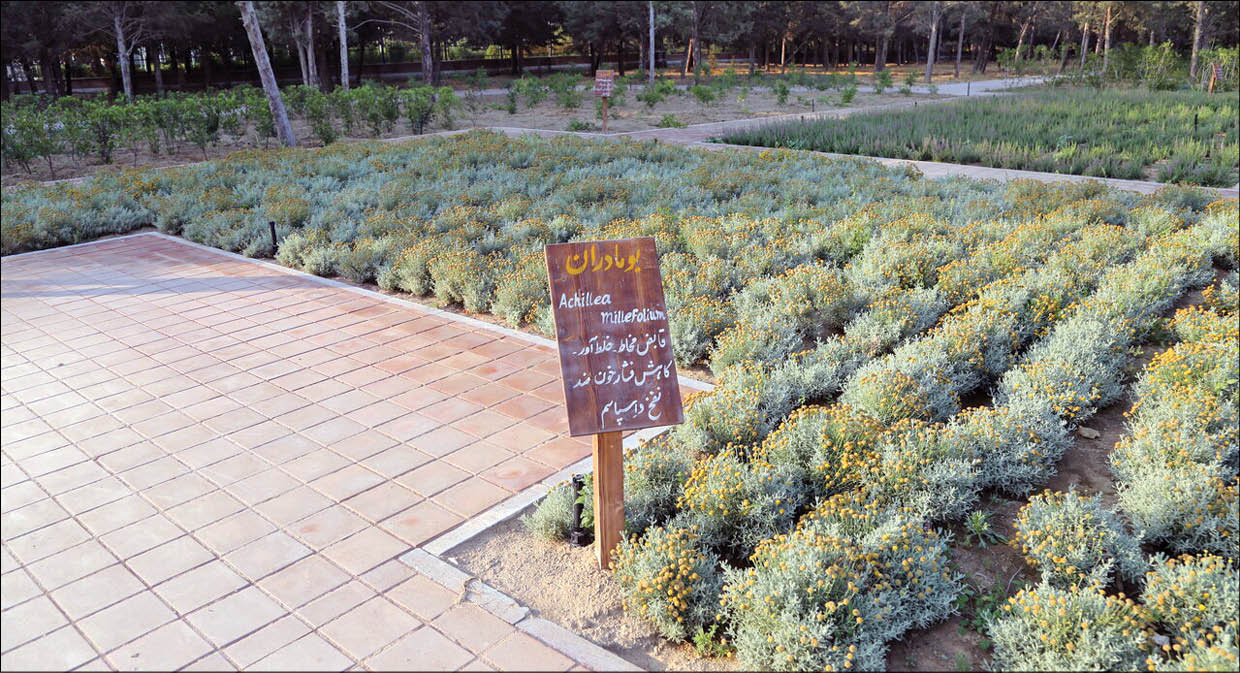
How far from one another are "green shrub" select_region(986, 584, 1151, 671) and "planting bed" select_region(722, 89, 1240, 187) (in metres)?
11.7

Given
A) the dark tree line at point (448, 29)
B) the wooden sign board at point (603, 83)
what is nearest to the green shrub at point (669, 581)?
the wooden sign board at point (603, 83)

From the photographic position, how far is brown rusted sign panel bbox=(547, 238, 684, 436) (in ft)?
11.1

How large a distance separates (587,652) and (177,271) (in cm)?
682

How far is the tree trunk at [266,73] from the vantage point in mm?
16188

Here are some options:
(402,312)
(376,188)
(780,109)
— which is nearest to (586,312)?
(402,312)

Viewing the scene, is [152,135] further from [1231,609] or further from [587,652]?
[1231,609]

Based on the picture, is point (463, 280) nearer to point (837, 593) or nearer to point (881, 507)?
point (881, 507)

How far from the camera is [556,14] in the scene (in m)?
45.6

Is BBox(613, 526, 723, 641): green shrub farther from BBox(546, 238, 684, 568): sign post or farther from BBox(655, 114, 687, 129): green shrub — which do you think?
BBox(655, 114, 687, 129): green shrub

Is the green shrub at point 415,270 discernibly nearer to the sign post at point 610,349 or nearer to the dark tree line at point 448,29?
the sign post at point 610,349

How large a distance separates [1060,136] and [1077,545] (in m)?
14.5

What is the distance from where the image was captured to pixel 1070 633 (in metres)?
3.00

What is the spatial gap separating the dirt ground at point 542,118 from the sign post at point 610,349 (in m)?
12.5

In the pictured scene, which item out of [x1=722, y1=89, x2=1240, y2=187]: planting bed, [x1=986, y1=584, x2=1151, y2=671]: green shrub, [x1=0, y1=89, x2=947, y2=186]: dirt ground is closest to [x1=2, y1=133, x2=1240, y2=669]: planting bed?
[x1=986, y1=584, x2=1151, y2=671]: green shrub
